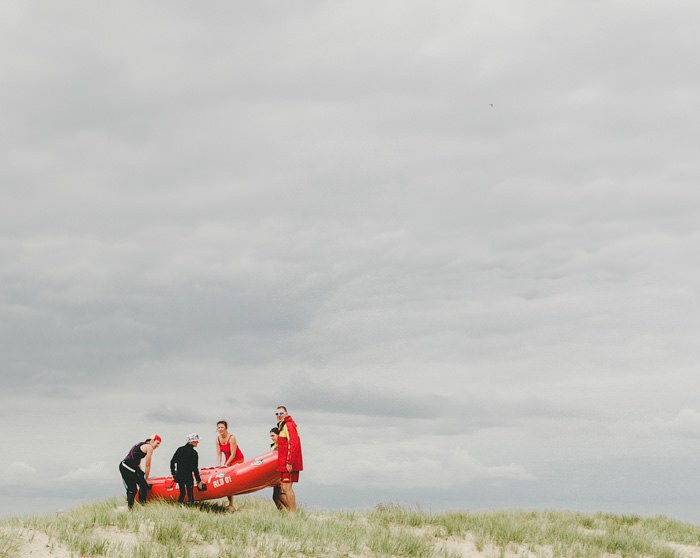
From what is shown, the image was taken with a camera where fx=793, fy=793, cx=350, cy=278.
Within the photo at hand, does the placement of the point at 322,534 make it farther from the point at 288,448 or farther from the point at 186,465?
the point at 186,465

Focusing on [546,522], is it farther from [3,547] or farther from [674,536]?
[3,547]

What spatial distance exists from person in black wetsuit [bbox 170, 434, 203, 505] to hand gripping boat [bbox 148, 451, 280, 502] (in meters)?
0.65

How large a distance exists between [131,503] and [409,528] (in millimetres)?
6675

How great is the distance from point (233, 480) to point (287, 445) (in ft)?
6.40

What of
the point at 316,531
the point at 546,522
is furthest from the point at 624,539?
the point at 316,531

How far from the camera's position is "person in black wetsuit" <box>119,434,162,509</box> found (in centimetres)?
1850

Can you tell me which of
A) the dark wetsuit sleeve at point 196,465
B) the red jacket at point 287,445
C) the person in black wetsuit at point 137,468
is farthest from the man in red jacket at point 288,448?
the person in black wetsuit at point 137,468

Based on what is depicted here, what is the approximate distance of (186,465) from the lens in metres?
18.7

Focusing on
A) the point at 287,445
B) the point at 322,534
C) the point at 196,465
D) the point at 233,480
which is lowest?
the point at 322,534

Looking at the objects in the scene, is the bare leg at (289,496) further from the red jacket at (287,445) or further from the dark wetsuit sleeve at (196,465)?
the dark wetsuit sleeve at (196,465)

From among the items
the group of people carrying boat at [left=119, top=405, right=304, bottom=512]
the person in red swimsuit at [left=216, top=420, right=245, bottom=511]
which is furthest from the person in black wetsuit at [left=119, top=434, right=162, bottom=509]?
the person in red swimsuit at [left=216, top=420, right=245, bottom=511]

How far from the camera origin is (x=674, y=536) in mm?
22109

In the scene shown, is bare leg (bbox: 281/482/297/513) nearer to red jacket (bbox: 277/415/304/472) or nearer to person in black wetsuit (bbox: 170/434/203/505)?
red jacket (bbox: 277/415/304/472)

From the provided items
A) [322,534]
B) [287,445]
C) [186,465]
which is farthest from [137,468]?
[322,534]
